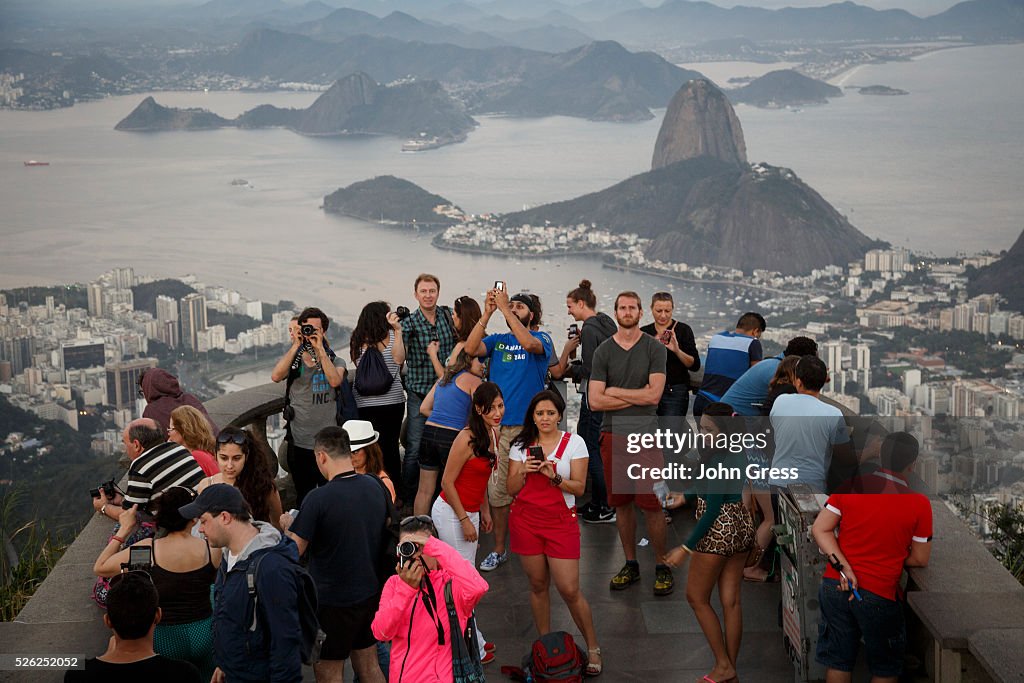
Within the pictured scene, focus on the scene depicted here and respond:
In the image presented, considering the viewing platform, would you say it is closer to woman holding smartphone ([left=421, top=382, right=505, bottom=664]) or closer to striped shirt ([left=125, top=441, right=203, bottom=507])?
striped shirt ([left=125, top=441, right=203, bottom=507])

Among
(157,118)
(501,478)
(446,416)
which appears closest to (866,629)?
(501,478)

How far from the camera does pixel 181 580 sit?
417 cm

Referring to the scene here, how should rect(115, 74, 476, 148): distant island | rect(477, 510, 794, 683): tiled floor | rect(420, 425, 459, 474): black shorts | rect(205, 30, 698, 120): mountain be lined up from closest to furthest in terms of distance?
1. rect(477, 510, 794, 683): tiled floor
2. rect(420, 425, 459, 474): black shorts
3. rect(115, 74, 476, 148): distant island
4. rect(205, 30, 698, 120): mountain

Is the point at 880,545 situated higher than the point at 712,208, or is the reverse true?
the point at 880,545

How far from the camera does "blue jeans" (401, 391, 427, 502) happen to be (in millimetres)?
7312

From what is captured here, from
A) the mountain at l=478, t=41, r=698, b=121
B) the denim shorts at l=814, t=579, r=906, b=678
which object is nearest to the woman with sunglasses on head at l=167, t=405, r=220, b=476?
the denim shorts at l=814, t=579, r=906, b=678

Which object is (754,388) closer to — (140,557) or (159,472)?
(159,472)

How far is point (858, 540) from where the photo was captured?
14.4 ft

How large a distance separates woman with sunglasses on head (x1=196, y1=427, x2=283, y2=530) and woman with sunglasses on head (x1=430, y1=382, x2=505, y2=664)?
0.87 meters

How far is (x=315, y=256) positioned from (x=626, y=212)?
17164 mm

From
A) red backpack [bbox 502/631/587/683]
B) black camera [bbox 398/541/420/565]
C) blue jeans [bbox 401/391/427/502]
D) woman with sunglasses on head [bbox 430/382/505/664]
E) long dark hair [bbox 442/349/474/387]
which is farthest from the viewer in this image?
blue jeans [bbox 401/391/427/502]

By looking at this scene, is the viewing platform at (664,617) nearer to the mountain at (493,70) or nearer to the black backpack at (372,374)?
the black backpack at (372,374)

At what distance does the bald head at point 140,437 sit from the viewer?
5086mm

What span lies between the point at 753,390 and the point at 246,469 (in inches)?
118
